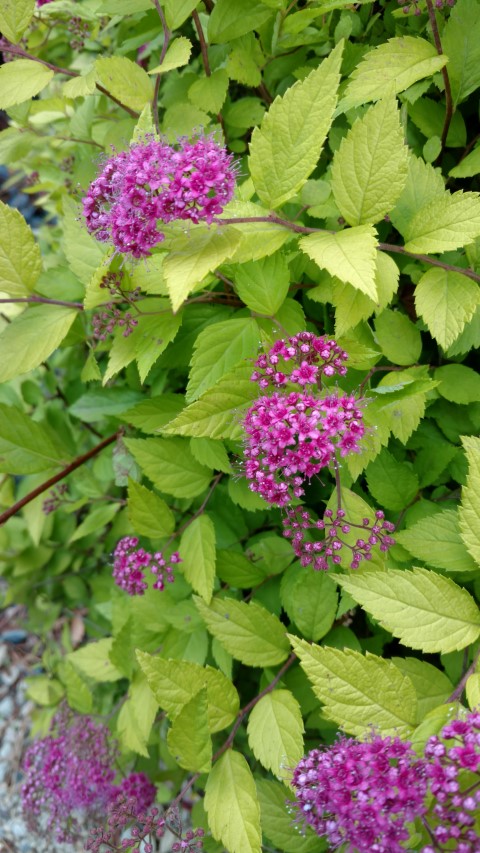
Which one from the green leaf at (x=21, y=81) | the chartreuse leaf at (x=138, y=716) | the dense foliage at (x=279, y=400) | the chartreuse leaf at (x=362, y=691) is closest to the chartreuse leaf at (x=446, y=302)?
the dense foliage at (x=279, y=400)

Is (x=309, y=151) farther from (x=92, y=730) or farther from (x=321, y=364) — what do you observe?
(x=92, y=730)

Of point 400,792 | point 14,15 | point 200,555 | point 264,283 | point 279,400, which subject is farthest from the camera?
point 200,555

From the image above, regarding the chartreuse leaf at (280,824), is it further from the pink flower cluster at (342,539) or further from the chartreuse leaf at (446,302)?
the chartreuse leaf at (446,302)

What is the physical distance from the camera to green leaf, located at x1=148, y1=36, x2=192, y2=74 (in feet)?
5.12

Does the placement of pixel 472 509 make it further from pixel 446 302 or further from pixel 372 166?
pixel 372 166

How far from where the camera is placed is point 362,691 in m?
1.30

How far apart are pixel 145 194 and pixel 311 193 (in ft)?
2.01

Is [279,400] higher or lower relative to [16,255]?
lower

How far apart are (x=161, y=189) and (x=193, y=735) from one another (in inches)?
44.0

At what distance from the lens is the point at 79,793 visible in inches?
83.7

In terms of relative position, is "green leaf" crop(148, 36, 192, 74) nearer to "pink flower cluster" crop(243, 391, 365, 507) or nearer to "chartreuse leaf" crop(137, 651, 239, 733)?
"pink flower cluster" crop(243, 391, 365, 507)

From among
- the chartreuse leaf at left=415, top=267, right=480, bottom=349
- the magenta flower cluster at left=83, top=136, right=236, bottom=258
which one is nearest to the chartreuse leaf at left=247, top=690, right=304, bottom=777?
the chartreuse leaf at left=415, top=267, right=480, bottom=349

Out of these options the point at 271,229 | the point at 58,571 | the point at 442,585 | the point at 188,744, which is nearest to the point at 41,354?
the point at 271,229

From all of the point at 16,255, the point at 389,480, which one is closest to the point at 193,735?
the point at 389,480
